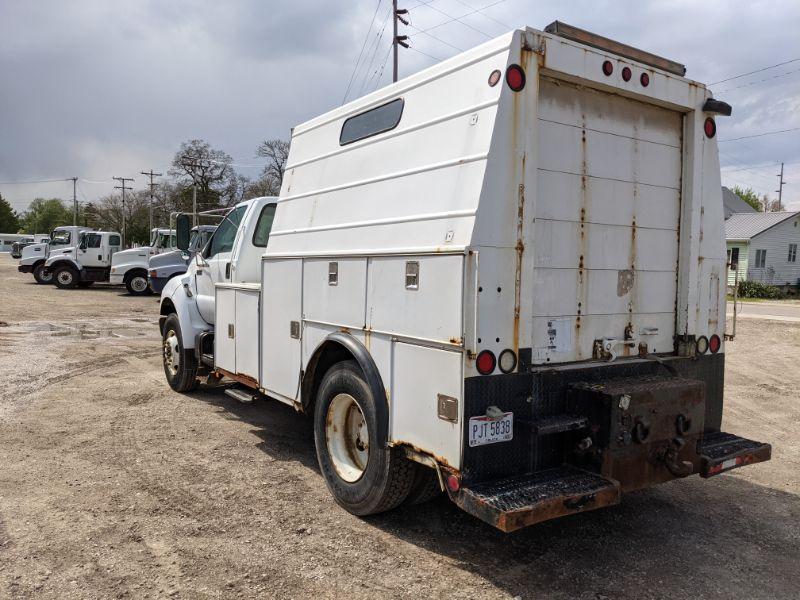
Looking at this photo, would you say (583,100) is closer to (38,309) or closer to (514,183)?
(514,183)

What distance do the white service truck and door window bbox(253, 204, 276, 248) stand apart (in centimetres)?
2399

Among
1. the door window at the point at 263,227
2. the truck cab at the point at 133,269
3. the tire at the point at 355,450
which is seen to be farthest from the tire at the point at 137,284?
the tire at the point at 355,450

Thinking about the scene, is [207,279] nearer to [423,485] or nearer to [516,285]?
[423,485]

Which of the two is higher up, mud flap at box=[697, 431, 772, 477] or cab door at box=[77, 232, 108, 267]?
cab door at box=[77, 232, 108, 267]

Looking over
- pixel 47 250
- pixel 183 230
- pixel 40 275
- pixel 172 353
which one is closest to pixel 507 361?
pixel 183 230

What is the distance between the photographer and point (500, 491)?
343 centimetres

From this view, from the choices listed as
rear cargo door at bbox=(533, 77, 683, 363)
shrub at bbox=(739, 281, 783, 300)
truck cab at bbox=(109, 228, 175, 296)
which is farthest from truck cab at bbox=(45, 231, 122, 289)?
shrub at bbox=(739, 281, 783, 300)

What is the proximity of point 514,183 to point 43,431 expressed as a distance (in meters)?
5.42

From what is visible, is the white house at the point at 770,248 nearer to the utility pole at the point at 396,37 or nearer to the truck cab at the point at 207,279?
the utility pole at the point at 396,37

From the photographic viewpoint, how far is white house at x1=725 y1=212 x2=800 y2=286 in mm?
36312

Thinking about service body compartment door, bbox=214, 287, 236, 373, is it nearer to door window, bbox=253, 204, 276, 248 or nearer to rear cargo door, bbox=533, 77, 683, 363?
door window, bbox=253, 204, 276, 248

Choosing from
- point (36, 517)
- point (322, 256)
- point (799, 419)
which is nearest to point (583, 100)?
point (322, 256)

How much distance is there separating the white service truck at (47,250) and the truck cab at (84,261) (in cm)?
37

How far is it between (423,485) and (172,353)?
4958 millimetres
